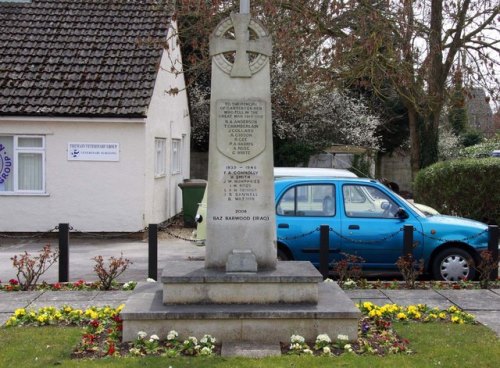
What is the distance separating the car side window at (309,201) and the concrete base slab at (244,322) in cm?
413

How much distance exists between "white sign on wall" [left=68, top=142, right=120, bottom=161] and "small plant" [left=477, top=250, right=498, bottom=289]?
33.2 ft

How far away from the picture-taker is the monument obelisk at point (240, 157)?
780 centimetres

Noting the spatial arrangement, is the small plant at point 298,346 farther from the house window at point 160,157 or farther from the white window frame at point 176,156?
the white window frame at point 176,156

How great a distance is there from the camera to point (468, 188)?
16922 mm

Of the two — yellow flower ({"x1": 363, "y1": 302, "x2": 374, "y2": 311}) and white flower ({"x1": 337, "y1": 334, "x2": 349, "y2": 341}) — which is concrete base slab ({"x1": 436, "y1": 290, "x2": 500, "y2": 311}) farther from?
white flower ({"x1": 337, "y1": 334, "x2": 349, "y2": 341})

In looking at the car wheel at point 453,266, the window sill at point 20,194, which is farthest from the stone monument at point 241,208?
the window sill at point 20,194

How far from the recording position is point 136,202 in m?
17.5

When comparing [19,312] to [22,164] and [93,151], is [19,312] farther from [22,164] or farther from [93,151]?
[22,164]

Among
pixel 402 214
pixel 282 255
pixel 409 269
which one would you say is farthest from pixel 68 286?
pixel 402 214

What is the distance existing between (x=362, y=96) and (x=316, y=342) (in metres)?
23.7

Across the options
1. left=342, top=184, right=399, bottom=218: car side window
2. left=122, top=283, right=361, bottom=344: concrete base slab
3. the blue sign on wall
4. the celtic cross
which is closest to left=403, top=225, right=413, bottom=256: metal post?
left=342, top=184, right=399, bottom=218: car side window

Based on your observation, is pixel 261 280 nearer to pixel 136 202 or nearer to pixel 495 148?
pixel 136 202

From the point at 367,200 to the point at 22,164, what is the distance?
10164mm

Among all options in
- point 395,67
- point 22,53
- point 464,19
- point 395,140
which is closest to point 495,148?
point 395,140
